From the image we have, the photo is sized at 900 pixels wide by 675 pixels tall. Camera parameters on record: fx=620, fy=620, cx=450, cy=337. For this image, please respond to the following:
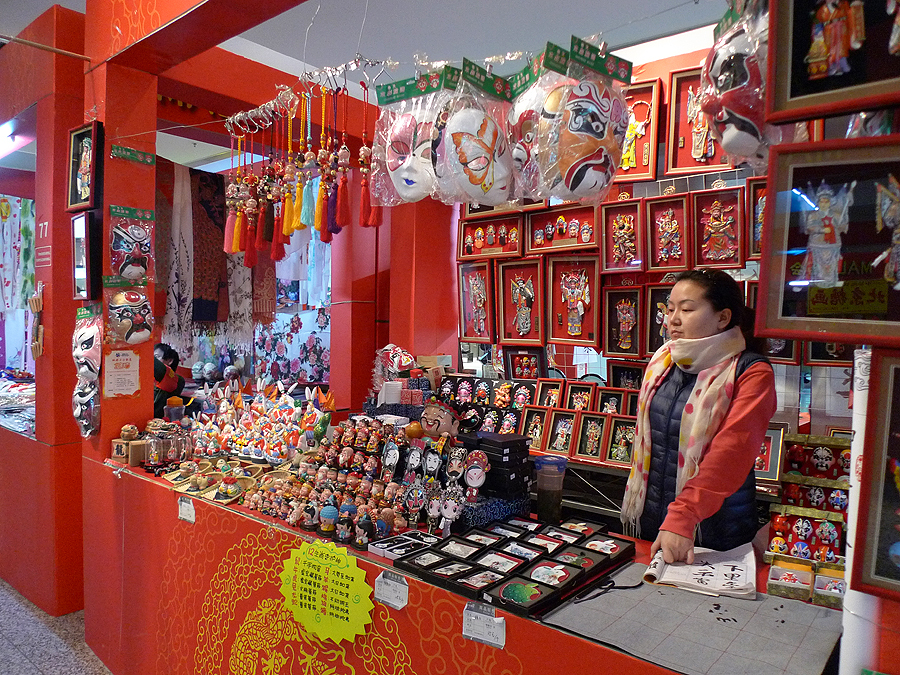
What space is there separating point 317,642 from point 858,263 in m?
1.78

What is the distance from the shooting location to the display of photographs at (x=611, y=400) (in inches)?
125

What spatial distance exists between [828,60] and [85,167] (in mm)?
3229

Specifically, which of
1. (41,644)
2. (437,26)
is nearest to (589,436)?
(437,26)

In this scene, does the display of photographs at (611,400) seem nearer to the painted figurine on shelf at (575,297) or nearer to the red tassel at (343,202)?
the painted figurine on shelf at (575,297)

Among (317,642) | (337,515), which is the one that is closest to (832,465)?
(337,515)

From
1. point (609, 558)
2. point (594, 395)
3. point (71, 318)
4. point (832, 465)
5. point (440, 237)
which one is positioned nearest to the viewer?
point (609, 558)

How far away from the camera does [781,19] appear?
1.04 metres

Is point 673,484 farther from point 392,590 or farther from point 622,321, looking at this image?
point 622,321

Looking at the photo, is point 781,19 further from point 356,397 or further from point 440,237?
point 356,397

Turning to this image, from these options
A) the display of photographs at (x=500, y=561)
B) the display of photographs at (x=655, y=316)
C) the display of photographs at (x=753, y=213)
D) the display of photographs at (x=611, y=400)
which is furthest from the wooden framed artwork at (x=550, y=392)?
the display of photographs at (x=500, y=561)

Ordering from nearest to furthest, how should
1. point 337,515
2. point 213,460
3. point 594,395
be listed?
1. point 337,515
2. point 213,460
3. point 594,395

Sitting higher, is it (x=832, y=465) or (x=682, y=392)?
(x=682, y=392)

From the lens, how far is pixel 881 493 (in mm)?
1003

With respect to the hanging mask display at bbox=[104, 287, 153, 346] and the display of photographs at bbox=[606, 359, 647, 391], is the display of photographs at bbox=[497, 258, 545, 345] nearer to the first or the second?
the display of photographs at bbox=[606, 359, 647, 391]
